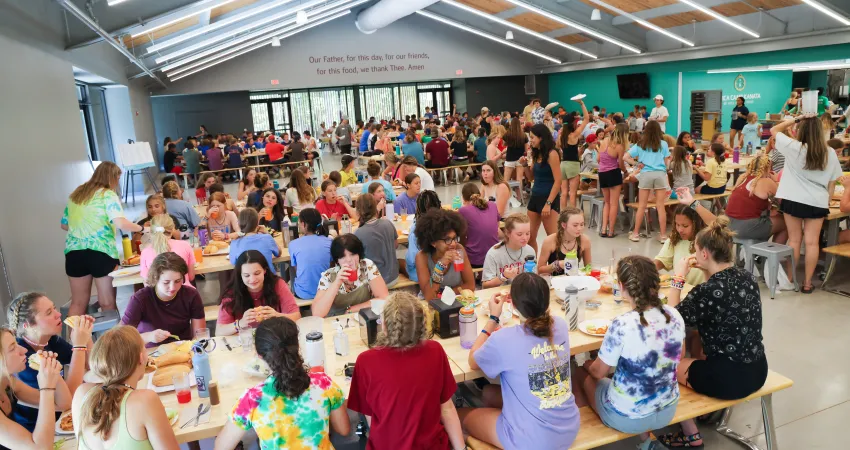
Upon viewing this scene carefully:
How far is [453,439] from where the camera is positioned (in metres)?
2.55

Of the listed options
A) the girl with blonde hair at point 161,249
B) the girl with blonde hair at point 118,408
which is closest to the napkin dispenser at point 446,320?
the girl with blonde hair at point 118,408

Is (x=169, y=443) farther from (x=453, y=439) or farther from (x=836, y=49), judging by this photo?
(x=836, y=49)

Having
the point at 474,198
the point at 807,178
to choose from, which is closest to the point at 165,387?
the point at 474,198

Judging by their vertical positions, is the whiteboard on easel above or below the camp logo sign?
below

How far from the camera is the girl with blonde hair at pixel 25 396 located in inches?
88.8

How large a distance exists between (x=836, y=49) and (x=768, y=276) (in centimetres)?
1043

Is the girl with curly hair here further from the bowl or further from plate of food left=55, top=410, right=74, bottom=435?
plate of food left=55, top=410, right=74, bottom=435

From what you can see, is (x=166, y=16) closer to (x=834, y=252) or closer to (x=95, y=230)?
(x=95, y=230)

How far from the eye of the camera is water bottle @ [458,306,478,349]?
2996 mm

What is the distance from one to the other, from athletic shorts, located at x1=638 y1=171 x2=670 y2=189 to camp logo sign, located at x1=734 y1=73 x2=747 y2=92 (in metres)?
10.5

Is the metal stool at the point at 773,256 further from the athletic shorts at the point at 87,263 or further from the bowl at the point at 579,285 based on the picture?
the athletic shorts at the point at 87,263

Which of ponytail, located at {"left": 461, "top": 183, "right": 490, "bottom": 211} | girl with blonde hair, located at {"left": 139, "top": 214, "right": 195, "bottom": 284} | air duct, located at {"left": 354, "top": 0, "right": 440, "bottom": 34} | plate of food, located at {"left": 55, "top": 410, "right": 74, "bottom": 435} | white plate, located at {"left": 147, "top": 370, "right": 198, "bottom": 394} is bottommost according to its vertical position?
plate of food, located at {"left": 55, "top": 410, "right": 74, "bottom": 435}

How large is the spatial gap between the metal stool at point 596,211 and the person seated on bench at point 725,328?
4.91m

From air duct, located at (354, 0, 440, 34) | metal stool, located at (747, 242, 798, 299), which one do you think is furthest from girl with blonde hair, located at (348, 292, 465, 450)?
air duct, located at (354, 0, 440, 34)
